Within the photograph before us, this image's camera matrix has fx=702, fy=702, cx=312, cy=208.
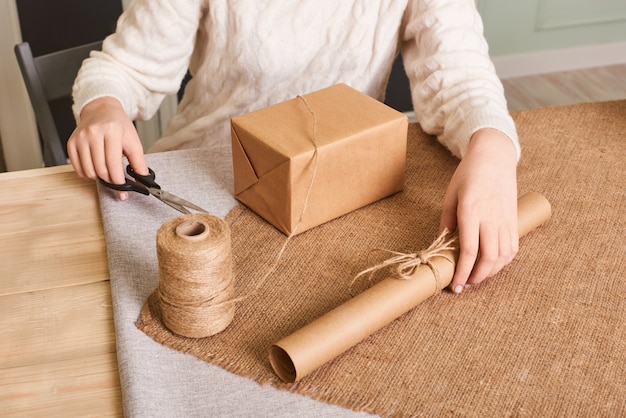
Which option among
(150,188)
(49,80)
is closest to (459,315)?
(150,188)

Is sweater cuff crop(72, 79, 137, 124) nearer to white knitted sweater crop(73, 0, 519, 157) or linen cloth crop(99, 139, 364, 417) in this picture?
white knitted sweater crop(73, 0, 519, 157)

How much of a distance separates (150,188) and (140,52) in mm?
342

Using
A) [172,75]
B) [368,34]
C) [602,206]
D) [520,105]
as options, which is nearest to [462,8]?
[368,34]

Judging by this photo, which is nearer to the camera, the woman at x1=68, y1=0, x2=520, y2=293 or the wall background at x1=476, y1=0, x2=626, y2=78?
the woman at x1=68, y1=0, x2=520, y2=293

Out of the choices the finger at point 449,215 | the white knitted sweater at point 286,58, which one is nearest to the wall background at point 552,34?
the white knitted sweater at point 286,58

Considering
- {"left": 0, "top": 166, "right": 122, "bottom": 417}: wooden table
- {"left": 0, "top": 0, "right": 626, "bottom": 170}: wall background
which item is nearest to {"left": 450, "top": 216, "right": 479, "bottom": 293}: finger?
{"left": 0, "top": 166, "right": 122, "bottom": 417}: wooden table

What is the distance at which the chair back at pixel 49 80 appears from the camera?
1355 millimetres

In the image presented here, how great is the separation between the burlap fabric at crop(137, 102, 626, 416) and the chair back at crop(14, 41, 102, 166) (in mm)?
567

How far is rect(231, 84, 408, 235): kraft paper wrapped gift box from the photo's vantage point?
2.95ft

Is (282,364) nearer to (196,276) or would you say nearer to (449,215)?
(196,276)

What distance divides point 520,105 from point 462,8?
196 centimetres

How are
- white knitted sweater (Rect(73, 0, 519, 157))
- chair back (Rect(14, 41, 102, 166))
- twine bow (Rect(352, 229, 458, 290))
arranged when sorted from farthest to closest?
1. chair back (Rect(14, 41, 102, 166))
2. white knitted sweater (Rect(73, 0, 519, 157))
3. twine bow (Rect(352, 229, 458, 290))

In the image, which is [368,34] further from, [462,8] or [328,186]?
[328,186]

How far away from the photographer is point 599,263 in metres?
0.91
